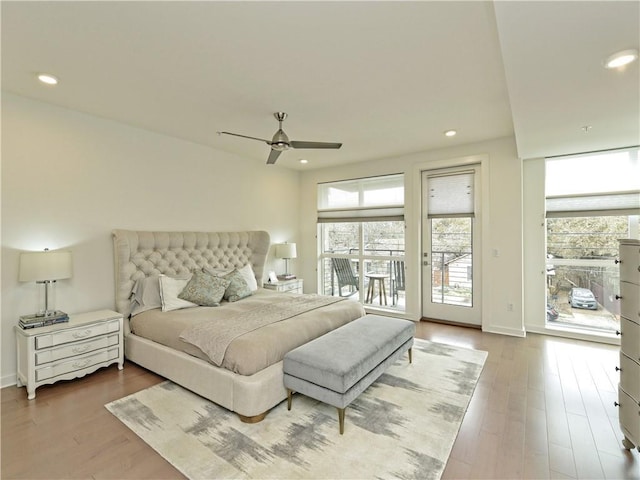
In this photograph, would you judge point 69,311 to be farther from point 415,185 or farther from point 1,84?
point 415,185

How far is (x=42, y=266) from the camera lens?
2.80 meters

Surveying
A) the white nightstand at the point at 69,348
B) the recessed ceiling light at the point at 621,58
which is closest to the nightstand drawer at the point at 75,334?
the white nightstand at the point at 69,348

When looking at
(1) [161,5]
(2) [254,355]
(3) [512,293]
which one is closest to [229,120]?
(1) [161,5]

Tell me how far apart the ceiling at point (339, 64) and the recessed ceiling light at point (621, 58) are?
5 centimetres

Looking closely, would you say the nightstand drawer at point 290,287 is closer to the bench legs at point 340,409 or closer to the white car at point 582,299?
the bench legs at point 340,409

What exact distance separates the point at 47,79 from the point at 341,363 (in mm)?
3410

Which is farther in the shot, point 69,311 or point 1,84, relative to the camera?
point 69,311

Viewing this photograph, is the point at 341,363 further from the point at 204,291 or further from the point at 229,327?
the point at 204,291

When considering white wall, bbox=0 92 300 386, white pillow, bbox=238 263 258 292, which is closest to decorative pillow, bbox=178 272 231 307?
white pillow, bbox=238 263 258 292

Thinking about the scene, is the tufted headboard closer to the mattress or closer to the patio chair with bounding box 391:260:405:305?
the mattress

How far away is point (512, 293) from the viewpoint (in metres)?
4.34

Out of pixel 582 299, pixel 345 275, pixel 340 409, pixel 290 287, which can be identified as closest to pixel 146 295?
pixel 290 287

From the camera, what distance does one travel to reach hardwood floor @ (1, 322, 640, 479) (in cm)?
187

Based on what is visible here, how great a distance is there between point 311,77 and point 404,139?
2.14 m
